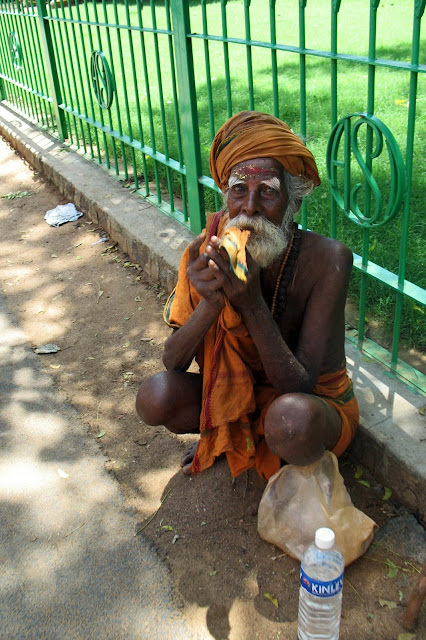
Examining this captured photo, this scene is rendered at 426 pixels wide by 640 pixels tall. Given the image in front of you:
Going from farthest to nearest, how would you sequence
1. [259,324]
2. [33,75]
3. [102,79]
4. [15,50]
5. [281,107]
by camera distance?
[15,50] → [33,75] → [281,107] → [102,79] → [259,324]

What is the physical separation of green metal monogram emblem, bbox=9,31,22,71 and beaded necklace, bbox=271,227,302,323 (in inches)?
259

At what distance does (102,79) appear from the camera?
17.5 ft

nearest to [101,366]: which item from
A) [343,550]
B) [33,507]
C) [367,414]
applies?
[33,507]

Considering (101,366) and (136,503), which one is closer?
(136,503)

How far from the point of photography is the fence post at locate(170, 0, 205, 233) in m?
3.78

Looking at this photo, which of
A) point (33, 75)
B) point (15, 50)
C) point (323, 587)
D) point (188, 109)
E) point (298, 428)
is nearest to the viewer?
point (323, 587)

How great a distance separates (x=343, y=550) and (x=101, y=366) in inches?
70.3

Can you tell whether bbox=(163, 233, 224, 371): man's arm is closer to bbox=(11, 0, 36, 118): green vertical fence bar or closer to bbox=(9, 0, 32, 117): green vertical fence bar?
bbox=(11, 0, 36, 118): green vertical fence bar

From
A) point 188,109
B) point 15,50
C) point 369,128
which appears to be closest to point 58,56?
point 15,50

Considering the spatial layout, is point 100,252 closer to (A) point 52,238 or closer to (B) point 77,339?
(A) point 52,238

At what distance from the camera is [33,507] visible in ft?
8.60

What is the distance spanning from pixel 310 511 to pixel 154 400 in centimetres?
73

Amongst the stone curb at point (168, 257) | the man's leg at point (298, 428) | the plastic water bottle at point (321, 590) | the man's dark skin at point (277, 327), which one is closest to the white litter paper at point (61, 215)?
the stone curb at point (168, 257)

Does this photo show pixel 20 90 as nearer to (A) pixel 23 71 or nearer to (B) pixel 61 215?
(A) pixel 23 71
